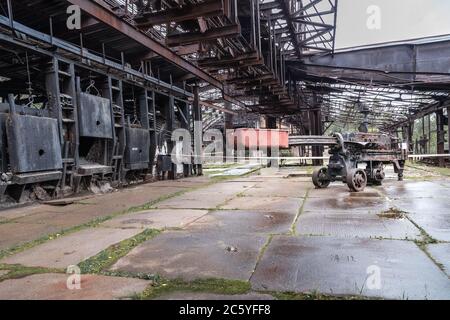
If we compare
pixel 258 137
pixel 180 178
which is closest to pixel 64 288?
pixel 180 178

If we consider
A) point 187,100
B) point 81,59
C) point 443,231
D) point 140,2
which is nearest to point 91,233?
point 443,231

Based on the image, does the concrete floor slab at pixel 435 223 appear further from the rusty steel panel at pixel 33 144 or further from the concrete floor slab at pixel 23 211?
the rusty steel panel at pixel 33 144

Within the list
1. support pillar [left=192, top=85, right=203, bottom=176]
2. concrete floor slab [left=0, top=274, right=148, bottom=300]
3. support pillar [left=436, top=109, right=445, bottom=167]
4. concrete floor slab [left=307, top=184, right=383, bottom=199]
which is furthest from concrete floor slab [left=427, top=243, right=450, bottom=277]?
support pillar [left=436, top=109, right=445, bottom=167]

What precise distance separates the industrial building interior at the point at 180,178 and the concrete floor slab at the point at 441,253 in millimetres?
17

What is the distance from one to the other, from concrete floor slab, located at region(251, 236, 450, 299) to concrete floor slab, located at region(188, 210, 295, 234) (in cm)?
65

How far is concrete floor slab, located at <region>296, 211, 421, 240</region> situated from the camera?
3.97 m

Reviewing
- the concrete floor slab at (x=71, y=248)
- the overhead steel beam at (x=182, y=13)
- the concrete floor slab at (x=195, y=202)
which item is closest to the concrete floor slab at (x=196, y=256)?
the concrete floor slab at (x=71, y=248)

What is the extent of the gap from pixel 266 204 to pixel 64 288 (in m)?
4.10

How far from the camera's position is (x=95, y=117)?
8430 millimetres

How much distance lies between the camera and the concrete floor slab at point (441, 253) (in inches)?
115

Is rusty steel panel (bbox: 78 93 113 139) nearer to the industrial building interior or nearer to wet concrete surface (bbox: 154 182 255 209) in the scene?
the industrial building interior

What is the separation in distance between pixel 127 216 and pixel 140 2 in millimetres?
3919

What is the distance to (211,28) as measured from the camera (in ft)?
24.2

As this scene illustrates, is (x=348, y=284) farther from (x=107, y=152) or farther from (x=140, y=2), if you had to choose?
(x=107, y=152)
